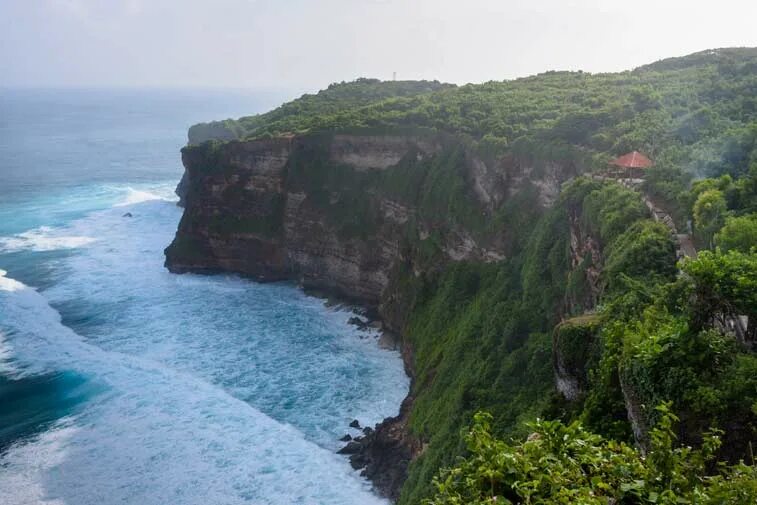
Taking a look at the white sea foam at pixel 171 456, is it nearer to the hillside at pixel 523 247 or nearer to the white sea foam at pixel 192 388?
the white sea foam at pixel 192 388

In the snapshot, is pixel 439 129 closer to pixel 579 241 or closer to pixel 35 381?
pixel 579 241

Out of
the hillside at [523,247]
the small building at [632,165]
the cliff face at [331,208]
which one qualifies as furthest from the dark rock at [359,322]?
the small building at [632,165]

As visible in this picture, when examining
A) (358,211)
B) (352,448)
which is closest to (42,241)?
(358,211)

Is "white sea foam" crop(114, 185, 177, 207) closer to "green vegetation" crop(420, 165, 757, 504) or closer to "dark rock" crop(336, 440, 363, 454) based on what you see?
"dark rock" crop(336, 440, 363, 454)

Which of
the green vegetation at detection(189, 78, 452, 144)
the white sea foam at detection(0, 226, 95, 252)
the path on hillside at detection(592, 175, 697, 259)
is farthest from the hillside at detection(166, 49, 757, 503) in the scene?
the white sea foam at detection(0, 226, 95, 252)

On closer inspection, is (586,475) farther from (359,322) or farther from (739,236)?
(359,322)

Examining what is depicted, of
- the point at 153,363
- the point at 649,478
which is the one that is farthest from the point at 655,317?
the point at 153,363
